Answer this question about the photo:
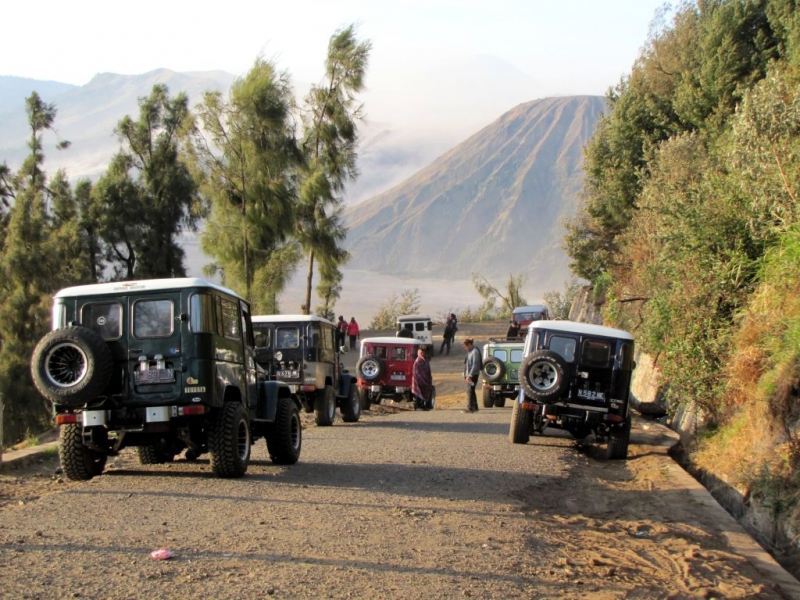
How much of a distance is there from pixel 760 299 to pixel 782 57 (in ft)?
57.9

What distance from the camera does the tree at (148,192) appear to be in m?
48.1

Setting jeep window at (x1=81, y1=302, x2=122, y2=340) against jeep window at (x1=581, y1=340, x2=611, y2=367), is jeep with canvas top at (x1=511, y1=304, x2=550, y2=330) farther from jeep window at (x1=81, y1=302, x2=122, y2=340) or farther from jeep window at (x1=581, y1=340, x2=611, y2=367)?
jeep window at (x1=81, y1=302, x2=122, y2=340)

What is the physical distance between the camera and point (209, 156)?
34.0m

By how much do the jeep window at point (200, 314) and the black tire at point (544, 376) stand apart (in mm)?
6390

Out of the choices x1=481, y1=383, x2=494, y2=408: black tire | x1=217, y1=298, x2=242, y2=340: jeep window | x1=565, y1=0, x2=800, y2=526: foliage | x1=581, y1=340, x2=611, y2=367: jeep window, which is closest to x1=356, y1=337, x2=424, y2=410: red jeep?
x1=481, y1=383, x2=494, y2=408: black tire

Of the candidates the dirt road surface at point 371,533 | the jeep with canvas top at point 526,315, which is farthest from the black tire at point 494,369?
the jeep with canvas top at point 526,315

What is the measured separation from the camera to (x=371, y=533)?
26.0 ft

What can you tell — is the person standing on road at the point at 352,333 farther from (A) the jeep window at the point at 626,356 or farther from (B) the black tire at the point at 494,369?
(A) the jeep window at the point at 626,356

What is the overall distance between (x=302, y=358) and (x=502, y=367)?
353 inches

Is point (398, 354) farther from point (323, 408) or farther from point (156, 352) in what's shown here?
point (156, 352)

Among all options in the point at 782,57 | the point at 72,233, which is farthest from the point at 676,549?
the point at 72,233

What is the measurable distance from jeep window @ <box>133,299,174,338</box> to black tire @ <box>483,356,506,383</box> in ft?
56.5

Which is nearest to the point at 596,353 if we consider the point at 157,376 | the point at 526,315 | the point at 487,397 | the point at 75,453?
the point at 157,376

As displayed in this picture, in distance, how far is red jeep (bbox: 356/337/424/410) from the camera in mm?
25859
